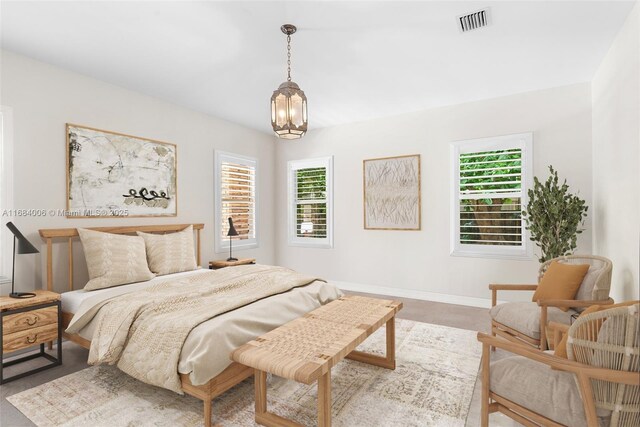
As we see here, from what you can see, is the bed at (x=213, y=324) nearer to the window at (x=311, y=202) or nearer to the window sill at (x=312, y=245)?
the window sill at (x=312, y=245)

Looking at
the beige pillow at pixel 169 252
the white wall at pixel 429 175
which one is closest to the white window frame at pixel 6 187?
the beige pillow at pixel 169 252

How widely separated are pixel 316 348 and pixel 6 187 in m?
3.16

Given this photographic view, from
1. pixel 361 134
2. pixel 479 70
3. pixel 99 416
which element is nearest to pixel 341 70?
pixel 479 70

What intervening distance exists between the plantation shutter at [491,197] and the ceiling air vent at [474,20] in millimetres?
2086

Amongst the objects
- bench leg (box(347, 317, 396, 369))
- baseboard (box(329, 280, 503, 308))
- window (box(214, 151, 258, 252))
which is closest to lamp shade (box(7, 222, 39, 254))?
window (box(214, 151, 258, 252))

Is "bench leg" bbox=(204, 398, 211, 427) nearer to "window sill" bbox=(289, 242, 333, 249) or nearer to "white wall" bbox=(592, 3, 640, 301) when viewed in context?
"white wall" bbox=(592, 3, 640, 301)

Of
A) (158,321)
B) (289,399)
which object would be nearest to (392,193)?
(289,399)

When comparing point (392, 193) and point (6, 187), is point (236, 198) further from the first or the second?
point (6, 187)

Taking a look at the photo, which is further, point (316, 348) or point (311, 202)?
point (311, 202)

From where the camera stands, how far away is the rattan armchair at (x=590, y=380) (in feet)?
4.54

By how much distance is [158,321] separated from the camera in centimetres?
223

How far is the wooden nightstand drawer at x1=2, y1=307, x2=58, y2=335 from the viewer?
2525 millimetres

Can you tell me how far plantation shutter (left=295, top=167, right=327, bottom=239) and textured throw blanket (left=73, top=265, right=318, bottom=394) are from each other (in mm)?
2816

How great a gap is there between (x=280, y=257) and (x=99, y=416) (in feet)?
13.8
